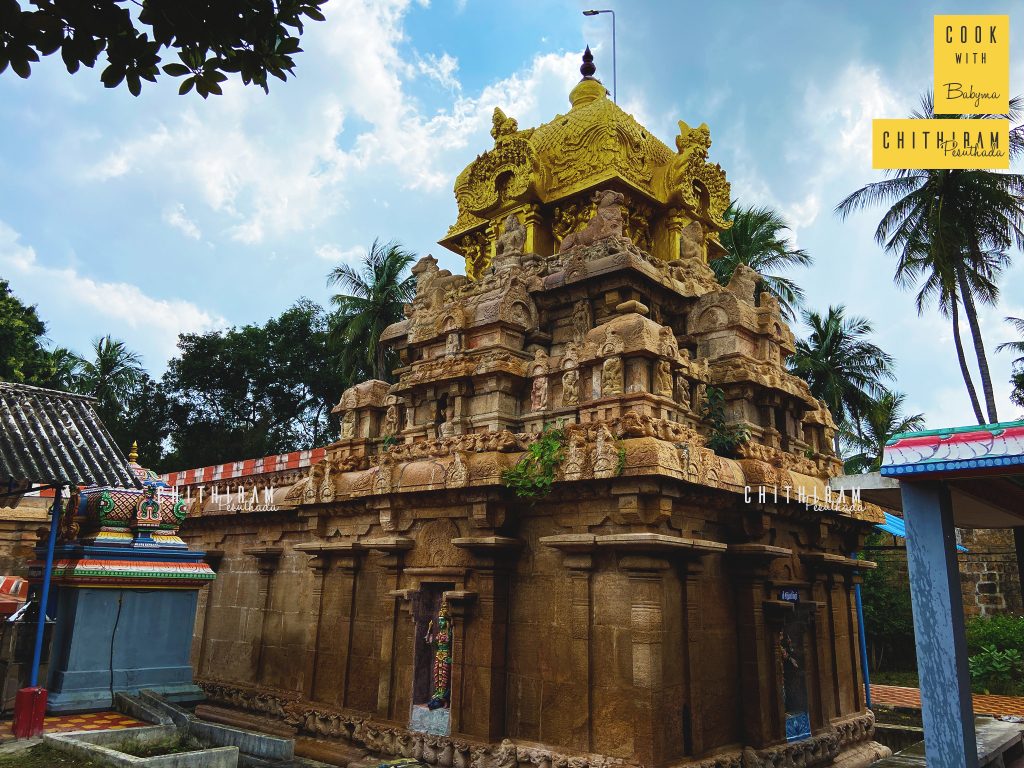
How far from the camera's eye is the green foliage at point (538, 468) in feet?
26.7

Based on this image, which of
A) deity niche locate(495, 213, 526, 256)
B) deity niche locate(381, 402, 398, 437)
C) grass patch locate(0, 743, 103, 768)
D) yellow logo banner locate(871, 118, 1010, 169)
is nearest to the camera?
grass patch locate(0, 743, 103, 768)

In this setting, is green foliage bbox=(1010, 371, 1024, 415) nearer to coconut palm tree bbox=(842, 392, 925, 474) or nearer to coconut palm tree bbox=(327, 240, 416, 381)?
coconut palm tree bbox=(842, 392, 925, 474)

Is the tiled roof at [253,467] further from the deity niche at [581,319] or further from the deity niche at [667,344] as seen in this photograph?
the deity niche at [667,344]

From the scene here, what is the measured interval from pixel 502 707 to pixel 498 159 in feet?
26.8

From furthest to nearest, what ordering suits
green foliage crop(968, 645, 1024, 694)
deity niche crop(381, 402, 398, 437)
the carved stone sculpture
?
green foliage crop(968, 645, 1024, 694) < deity niche crop(381, 402, 398, 437) < the carved stone sculpture

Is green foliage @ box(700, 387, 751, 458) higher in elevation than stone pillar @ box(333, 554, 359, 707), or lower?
higher

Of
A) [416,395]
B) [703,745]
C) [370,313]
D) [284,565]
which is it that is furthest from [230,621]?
[370,313]

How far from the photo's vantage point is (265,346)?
36.5 metres

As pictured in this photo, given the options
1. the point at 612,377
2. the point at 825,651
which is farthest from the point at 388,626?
the point at 825,651

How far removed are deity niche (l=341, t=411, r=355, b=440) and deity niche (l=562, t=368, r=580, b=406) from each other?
4153mm

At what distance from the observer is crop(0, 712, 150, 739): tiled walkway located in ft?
28.1

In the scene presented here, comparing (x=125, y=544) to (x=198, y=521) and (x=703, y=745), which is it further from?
(x=703, y=745)

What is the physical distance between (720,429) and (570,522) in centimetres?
282

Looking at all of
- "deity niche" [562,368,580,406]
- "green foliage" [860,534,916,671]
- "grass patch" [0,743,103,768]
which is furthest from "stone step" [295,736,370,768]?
"green foliage" [860,534,916,671]
